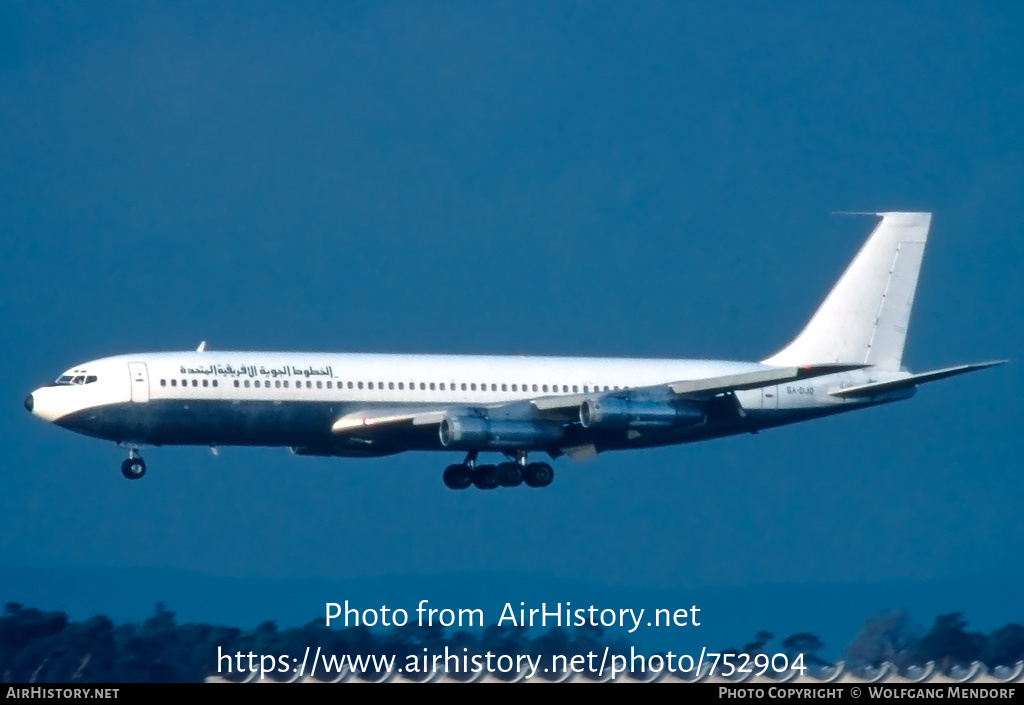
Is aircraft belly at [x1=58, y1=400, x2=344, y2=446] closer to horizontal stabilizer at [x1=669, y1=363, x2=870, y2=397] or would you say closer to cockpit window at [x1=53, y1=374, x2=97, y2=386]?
cockpit window at [x1=53, y1=374, x2=97, y2=386]

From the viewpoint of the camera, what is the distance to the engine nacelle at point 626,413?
258 ft

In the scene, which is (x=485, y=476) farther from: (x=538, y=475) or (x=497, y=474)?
(x=538, y=475)

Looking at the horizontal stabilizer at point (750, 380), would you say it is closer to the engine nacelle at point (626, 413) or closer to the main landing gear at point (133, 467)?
the engine nacelle at point (626, 413)

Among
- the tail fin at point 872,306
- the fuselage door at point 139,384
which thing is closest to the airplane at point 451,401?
the fuselage door at point 139,384

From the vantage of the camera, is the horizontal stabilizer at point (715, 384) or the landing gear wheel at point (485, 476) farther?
the landing gear wheel at point (485, 476)

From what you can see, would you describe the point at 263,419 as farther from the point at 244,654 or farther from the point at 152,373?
the point at 244,654

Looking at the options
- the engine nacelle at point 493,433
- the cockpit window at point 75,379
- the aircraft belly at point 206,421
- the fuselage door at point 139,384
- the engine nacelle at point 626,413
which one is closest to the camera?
the fuselage door at point 139,384

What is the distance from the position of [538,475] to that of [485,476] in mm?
1995

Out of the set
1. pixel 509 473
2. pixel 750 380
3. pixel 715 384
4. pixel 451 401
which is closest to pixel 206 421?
pixel 451 401

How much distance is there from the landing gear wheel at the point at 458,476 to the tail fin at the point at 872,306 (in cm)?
1391
